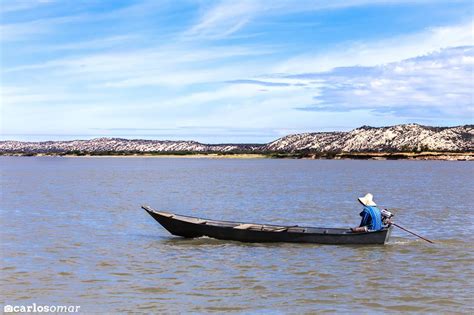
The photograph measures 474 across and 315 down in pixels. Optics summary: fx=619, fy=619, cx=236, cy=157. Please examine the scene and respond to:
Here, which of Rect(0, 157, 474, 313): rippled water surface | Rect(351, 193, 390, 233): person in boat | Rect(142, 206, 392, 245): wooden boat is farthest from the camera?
Rect(351, 193, 390, 233): person in boat

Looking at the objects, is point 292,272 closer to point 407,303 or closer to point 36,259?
point 407,303

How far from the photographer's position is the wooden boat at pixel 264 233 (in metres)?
27.0

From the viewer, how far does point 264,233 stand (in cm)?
2767

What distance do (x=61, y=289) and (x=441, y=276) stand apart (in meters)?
12.8

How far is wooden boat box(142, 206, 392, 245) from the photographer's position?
26953mm

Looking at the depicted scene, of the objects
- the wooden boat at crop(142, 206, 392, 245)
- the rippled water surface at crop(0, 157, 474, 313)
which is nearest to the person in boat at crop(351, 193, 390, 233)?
the wooden boat at crop(142, 206, 392, 245)

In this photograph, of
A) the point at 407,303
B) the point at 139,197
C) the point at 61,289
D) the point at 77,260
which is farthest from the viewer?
the point at 139,197

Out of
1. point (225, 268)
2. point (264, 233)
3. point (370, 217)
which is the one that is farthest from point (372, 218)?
point (225, 268)

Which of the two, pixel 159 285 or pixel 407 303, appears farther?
pixel 159 285

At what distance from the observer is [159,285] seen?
20.0 meters

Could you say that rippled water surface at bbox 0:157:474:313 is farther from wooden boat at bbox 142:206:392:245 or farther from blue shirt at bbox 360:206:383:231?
blue shirt at bbox 360:206:383:231

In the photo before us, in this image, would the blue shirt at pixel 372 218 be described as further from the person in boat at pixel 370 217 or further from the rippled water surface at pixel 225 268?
the rippled water surface at pixel 225 268

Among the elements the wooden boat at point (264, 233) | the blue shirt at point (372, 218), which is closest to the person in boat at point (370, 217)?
the blue shirt at point (372, 218)

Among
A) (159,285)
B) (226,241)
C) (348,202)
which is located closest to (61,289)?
(159,285)
